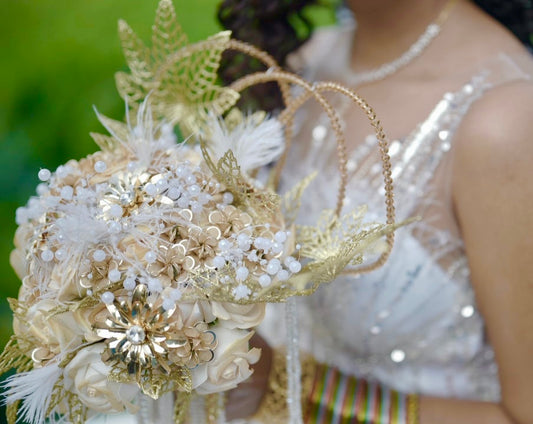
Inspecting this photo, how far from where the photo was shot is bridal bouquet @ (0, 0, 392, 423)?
1.84 ft

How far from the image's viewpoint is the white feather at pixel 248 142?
2.18ft

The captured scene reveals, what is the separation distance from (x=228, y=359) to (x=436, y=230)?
499 mm

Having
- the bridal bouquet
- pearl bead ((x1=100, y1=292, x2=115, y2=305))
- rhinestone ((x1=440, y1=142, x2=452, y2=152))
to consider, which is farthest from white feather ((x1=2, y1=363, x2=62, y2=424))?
rhinestone ((x1=440, y1=142, x2=452, y2=152))

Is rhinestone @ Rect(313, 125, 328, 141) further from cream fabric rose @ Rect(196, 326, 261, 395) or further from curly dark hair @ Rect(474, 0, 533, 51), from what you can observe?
cream fabric rose @ Rect(196, 326, 261, 395)

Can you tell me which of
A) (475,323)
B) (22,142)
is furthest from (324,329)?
(22,142)

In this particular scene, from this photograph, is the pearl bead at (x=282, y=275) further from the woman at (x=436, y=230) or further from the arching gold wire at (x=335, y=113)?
the woman at (x=436, y=230)

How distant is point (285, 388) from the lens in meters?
0.96

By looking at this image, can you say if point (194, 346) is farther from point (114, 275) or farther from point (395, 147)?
point (395, 147)

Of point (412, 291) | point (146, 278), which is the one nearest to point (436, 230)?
point (412, 291)

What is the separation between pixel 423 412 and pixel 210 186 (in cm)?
56

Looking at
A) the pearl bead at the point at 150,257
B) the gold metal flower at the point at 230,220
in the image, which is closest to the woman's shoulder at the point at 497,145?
the gold metal flower at the point at 230,220

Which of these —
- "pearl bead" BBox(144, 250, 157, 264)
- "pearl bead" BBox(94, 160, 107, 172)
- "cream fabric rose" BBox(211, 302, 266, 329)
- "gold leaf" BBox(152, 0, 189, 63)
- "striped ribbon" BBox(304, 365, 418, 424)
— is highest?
"gold leaf" BBox(152, 0, 189, 63)

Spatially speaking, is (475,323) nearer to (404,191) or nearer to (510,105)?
(404,191)

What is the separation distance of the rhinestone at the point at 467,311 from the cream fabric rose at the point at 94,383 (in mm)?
599
